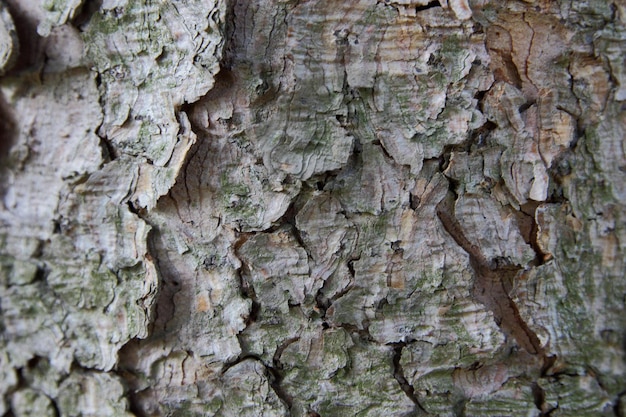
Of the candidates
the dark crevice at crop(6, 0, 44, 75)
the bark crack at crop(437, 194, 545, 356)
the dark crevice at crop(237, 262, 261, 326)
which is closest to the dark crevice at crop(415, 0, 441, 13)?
the bark crack at crop(437, 194, 545, 356)

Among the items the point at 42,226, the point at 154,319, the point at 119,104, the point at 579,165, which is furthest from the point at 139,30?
the point at 579,165

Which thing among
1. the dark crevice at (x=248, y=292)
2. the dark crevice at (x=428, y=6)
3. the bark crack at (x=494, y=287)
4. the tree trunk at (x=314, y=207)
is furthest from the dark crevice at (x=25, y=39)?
the bark crack at (x=494, y=287)

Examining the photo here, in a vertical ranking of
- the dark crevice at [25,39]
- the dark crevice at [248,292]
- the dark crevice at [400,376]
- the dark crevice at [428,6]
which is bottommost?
the dark crevice at [400,376]

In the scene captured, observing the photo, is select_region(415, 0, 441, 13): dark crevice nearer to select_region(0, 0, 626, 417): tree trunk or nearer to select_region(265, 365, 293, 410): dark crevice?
select_region(0, 0, 626, 417): tree trunk

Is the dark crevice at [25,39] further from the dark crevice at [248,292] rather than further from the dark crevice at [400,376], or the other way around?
the dark crevice at [400,376]

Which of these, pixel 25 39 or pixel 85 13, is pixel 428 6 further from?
pixel 25 39

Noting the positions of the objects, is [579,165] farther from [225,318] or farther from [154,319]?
[154,319]

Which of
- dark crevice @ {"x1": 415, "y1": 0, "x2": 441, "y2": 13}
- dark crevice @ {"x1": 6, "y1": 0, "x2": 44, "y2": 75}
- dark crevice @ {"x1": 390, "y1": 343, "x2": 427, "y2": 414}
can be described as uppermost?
dark crevice @ {"x1": 6, "y1": 0, "x2": 44, "y2": 75}

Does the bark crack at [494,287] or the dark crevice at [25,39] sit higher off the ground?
the dark crevice at [25,39]

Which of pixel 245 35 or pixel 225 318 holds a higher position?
pixel 245 35
